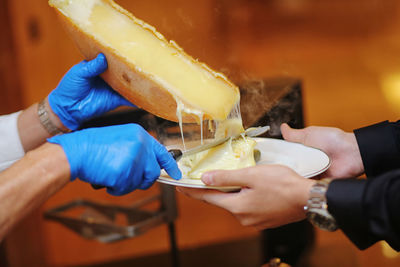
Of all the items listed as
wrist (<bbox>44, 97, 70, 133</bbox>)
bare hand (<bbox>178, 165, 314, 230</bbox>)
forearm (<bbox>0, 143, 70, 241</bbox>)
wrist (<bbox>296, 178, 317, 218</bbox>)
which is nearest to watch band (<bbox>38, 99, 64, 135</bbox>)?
wrist (<bbox>44, 97, 70, 133</bbox>)

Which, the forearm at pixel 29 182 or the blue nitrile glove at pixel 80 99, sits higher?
the blue nitrile glove at pixel 80 99

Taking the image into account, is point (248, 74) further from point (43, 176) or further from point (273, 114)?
point (43, 176)

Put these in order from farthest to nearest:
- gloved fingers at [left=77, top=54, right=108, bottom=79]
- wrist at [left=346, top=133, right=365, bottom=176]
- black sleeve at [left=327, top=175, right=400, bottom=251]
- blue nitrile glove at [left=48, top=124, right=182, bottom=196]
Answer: wrist at [left=346, top=133, right=365, bottom=176], gloved fingers at [left=77, top=54, right=108, bottom=79], blue nitrile glove at [left=48, top=124, right=182, bottom=196], black sleeve at [left=327, top=175, right=400, bottom=251]

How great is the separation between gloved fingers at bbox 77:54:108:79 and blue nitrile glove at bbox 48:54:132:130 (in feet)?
0.21

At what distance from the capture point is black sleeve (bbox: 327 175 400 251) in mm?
934

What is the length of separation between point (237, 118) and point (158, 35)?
13.6 inches

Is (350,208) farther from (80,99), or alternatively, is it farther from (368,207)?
(80,99)

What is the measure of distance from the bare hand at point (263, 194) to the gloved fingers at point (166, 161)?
0.35 feet

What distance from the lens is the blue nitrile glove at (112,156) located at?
104 cm

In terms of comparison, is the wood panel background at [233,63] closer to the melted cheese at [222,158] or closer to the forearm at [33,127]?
the melted cheese at [222,158]

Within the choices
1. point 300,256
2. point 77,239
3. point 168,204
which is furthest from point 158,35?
point 77,239

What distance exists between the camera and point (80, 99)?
155cm

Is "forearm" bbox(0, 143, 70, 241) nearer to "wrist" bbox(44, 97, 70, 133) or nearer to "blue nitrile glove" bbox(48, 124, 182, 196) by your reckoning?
"blue nitrile glove" bbox(48, 124, 182, 196)

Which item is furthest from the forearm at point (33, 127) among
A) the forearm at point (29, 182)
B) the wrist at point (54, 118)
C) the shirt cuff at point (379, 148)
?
the shirt cuff at point (379, 148)
